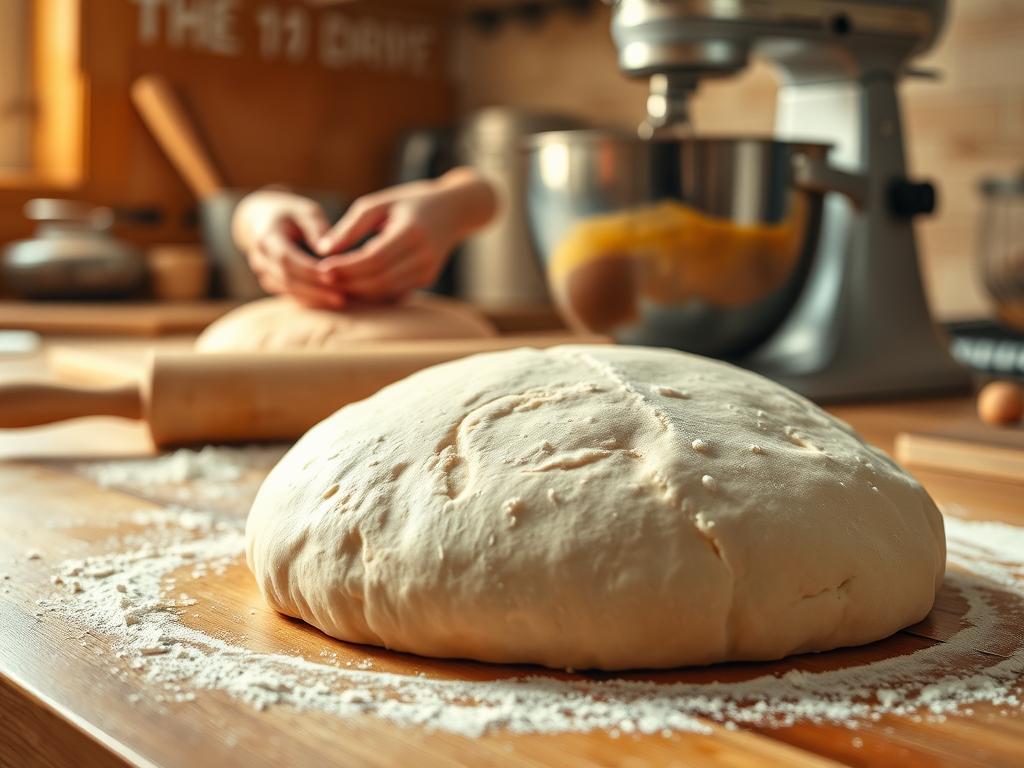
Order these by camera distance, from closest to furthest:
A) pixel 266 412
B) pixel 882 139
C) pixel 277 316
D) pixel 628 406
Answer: pixel 628 406
pixel 266 412
pixel 277 316
pixel 882 139

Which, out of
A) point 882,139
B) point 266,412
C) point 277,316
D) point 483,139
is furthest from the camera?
point 483,139

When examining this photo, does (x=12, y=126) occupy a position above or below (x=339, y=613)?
above

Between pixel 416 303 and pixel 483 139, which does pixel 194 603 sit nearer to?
pixel 416 303

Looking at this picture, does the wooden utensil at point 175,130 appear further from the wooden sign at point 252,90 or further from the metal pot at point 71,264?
the metal pot at point 71,264

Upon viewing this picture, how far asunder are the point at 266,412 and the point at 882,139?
33.3 inches

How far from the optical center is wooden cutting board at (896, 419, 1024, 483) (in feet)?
3.39

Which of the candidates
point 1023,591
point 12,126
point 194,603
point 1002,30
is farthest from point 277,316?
point 12,126

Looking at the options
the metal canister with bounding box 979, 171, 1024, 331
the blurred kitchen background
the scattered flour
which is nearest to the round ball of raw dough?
the scattered flour

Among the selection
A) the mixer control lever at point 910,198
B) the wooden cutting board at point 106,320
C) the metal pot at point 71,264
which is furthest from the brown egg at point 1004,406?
the metal pot at point 71,264

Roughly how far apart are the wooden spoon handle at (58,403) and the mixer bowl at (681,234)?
1.75 feet

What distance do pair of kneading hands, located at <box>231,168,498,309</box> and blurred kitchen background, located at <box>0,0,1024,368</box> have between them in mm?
1244

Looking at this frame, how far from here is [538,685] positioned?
0.55 metres

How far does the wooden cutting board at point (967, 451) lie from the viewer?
3.39 ft

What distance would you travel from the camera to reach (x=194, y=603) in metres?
0.67
